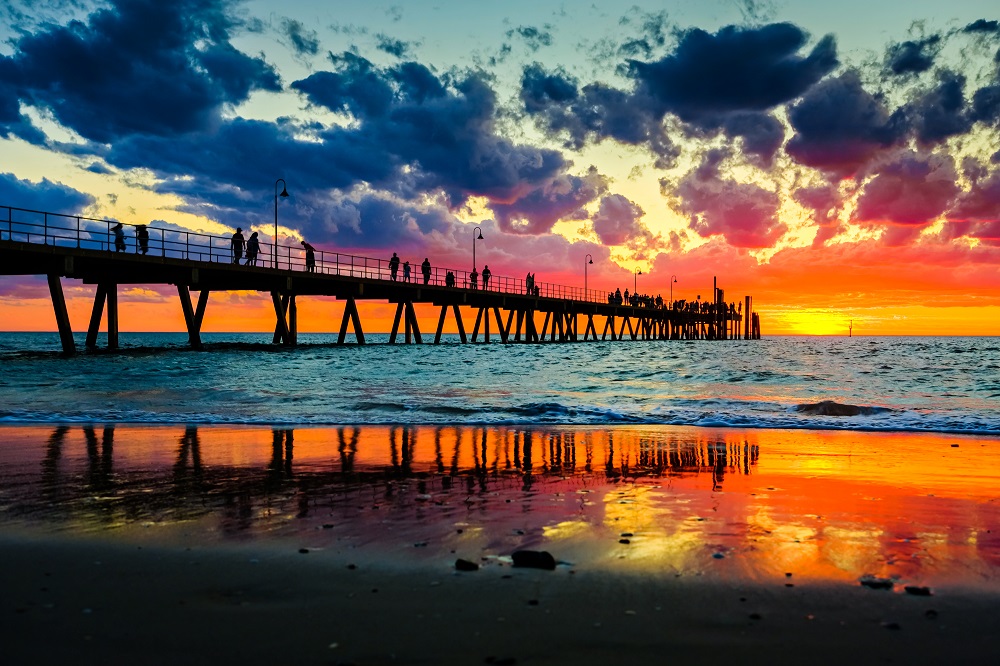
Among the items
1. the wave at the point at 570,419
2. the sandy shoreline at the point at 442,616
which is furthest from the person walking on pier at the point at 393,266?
the sandy shoreline at the point at 442,616

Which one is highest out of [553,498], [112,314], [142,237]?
[142,237]

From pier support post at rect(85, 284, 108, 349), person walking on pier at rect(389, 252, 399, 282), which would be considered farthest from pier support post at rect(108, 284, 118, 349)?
person walking on pier at rect(389, 252, 399, 282)

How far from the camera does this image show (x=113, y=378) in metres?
20.9

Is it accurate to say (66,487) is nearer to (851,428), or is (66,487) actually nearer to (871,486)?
(871,486)

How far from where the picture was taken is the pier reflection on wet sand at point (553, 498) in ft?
13.8

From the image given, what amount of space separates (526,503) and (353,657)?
3.01m

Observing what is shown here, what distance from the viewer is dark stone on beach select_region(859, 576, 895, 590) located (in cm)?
353

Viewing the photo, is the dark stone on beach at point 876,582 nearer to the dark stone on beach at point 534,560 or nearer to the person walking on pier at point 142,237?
the dark stone on beach at point 534,560

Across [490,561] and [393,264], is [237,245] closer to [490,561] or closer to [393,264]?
[393,264]

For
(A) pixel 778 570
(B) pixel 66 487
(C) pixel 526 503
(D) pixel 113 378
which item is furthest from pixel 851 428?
(D) pixel 113 378

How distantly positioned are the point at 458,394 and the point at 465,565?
582 inches

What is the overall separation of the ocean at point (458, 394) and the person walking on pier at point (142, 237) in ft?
14.2

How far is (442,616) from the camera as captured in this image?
308cm

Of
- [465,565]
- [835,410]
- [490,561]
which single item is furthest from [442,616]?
[835,410]
